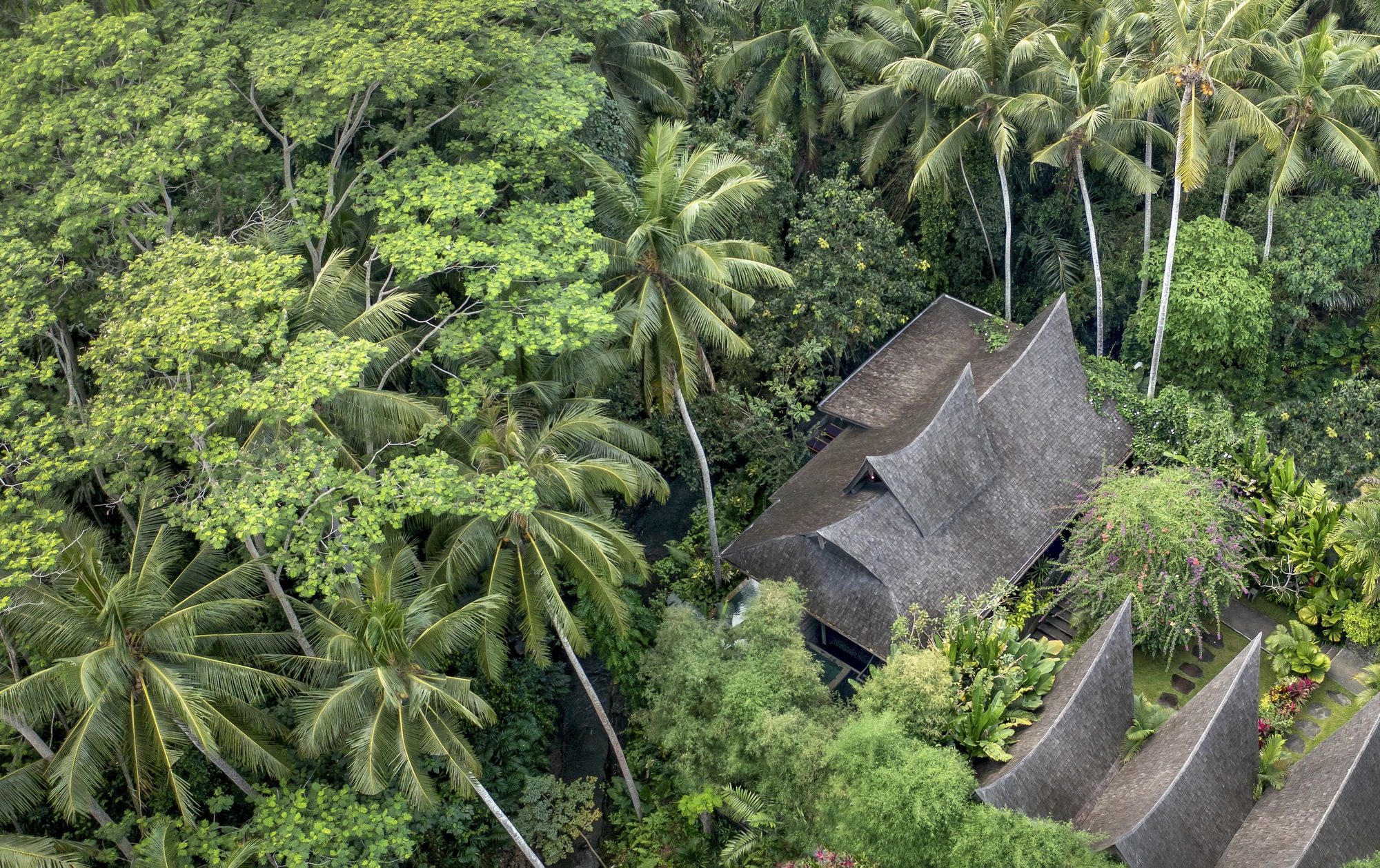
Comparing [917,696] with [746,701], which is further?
[746,701]

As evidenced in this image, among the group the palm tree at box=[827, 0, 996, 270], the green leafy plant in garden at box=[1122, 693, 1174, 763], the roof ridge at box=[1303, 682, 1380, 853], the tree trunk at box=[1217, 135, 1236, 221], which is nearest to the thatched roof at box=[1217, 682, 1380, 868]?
the roof ridge at box=[1303, 682, 1380, 853]

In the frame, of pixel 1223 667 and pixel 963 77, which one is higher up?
pixel 963 77

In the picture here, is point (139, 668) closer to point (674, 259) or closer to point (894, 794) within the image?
point (674, 259)

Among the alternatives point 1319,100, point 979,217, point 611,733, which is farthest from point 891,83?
point 611,733

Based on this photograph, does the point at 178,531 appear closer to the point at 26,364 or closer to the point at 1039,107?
the point at 26,364

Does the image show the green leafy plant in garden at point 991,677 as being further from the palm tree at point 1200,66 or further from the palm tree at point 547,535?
the palm tree at point 1200,66

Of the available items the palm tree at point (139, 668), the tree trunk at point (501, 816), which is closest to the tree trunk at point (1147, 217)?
the tree trunk at point (501, 816)
